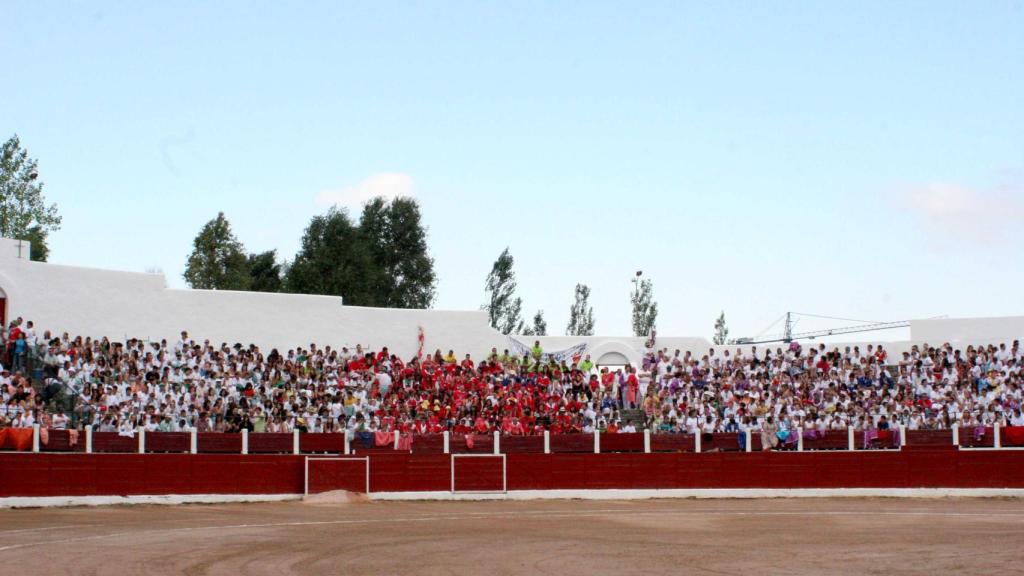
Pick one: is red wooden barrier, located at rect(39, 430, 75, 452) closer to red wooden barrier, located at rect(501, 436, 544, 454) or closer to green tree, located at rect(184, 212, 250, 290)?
red wooden barrier, located at rect(501, 436, 544, 454)

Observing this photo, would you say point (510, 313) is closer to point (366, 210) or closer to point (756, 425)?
point (366, 210)

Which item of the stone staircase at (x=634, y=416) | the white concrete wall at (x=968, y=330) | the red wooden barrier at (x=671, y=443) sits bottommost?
the red wooden barrier at (x=671, y=443)

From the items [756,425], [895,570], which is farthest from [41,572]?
[756,425]

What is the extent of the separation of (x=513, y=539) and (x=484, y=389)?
1451 cm

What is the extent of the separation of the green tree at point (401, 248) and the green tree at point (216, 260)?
7114mm

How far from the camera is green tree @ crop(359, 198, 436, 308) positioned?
7062 cm

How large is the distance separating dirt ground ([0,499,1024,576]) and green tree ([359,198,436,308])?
42.3 metres

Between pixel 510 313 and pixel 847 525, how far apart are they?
51647mm

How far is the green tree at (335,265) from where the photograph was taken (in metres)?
66.1

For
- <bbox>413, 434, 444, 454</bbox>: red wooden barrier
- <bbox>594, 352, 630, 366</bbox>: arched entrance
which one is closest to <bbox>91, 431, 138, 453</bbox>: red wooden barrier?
<bbox>413, 434, 444, 454</bbox>: red wooden barrier

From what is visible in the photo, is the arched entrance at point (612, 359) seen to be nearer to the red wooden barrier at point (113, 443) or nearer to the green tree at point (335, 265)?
the red wooden barrier at point (113, 443)

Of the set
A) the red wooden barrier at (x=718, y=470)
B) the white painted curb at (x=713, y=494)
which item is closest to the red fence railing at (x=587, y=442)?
the red wooden barrier at (x=718, y=470)

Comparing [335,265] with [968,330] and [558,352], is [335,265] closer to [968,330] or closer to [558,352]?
[558,352]

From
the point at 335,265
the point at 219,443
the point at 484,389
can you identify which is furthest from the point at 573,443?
the point at 335,265
